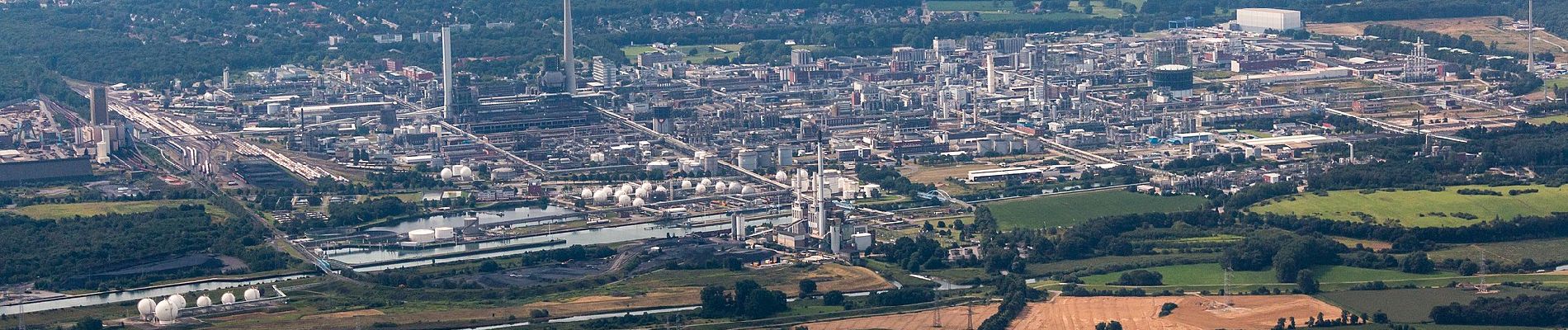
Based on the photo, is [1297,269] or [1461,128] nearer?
[1297,269]

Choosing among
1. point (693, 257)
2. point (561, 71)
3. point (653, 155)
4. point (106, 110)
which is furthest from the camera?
point (561, 71)

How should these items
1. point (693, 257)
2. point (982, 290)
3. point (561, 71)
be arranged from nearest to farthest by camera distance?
point (982, 290) < point (693, 257) < point (561, 71)

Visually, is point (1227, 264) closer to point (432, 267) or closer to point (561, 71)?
point (432, 267)

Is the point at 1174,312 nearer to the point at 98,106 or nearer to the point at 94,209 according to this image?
the point at 94,209

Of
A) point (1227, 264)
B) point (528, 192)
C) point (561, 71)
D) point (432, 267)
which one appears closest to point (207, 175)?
point (528, 192)

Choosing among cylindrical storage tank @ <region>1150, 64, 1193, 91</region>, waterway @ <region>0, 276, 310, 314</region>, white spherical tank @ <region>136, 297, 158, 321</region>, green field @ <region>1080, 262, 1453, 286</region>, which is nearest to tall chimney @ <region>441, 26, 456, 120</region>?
cylindrical storage tank @ <region>1150, 64, 1193, 91</region>

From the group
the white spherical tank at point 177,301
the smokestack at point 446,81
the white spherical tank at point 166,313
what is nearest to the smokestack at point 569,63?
the smokestack at point 446,81

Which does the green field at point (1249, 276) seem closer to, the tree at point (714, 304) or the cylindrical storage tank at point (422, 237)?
the tree at point (714, 304)
